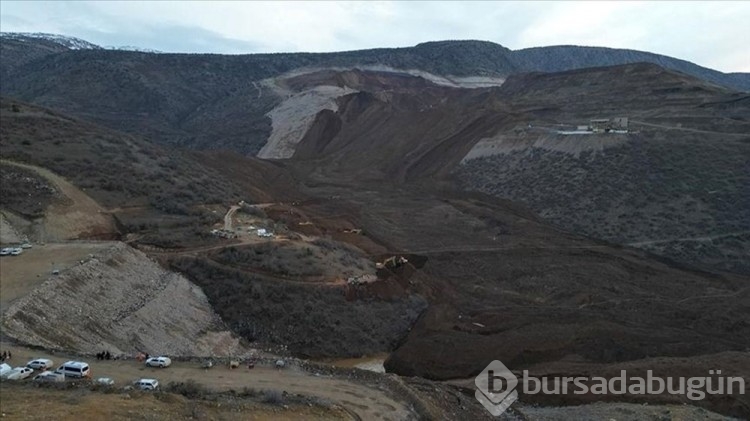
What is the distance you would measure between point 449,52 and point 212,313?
159m

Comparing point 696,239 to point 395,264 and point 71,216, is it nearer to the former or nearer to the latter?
point 395,264

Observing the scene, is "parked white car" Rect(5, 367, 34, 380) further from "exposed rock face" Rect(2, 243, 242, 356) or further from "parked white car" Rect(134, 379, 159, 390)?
"exposed rock face" Rect(2, 243, 242, 356)

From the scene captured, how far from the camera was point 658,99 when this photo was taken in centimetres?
8094

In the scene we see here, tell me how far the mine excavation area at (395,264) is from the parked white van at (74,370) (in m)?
0.52

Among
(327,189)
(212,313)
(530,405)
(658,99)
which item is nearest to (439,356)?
(530,405)

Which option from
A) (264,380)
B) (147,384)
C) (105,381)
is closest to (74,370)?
(105,381)

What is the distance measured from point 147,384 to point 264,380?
4069 mm

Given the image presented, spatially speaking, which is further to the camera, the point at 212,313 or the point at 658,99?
the point at 658,99

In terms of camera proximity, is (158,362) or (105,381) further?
(158,362)

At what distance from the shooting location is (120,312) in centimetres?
3020

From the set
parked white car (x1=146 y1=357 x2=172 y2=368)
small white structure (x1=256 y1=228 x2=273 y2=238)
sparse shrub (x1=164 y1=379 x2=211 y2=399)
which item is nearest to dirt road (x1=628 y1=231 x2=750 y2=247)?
small white structure (x1=256 y1=228 x2=273 y2=238)

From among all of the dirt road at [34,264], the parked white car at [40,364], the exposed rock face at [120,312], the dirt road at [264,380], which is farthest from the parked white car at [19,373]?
the dirt road at [34,264]

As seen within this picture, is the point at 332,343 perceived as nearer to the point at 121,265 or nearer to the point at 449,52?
the point at 121,265

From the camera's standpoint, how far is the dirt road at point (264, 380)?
2020 centimetres
